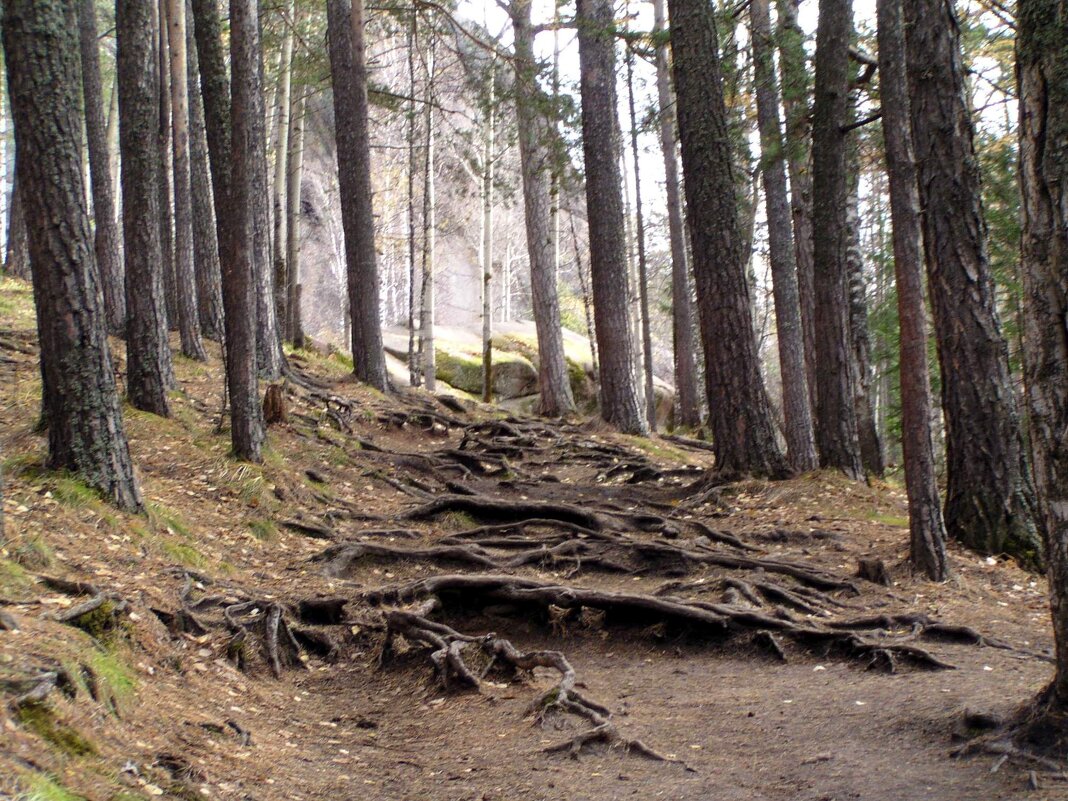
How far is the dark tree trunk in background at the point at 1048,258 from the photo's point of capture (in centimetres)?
382

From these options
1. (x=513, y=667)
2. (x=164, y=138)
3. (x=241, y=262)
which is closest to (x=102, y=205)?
(x=164, y=138)

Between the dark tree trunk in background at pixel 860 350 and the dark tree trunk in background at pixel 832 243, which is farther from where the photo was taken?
the dark tree trunk in background at pixel 860 350

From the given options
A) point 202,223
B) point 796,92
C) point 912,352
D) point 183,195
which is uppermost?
point 796,92

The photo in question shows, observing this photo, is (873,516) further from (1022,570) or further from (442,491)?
(442,491)

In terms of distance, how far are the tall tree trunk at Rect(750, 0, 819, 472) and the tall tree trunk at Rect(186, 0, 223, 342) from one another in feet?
28.3

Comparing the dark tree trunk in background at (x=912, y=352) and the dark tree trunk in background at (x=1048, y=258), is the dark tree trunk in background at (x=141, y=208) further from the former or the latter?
the dark tree trunk in background at (x=1048, y=258)

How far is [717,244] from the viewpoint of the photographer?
Result: 36.8 feet

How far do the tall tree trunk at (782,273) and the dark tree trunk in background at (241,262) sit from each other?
6.35 meters

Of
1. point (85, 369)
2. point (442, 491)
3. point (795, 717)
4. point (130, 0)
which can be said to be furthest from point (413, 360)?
point (795, 717)

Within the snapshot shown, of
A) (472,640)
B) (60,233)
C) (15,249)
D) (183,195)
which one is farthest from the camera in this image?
(15,249)

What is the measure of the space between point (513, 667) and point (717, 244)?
651 centimetres

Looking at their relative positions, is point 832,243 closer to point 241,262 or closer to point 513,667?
point 241,262

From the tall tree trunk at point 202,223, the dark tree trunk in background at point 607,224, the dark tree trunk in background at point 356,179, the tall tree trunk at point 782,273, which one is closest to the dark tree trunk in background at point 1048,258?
the tall tree trunk at point 782,273

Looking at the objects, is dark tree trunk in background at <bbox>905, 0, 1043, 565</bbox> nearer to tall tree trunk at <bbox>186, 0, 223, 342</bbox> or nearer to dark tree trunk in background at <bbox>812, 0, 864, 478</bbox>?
dark tree trunk in background at <bbox>812, 0, 864, 478</bbox>
